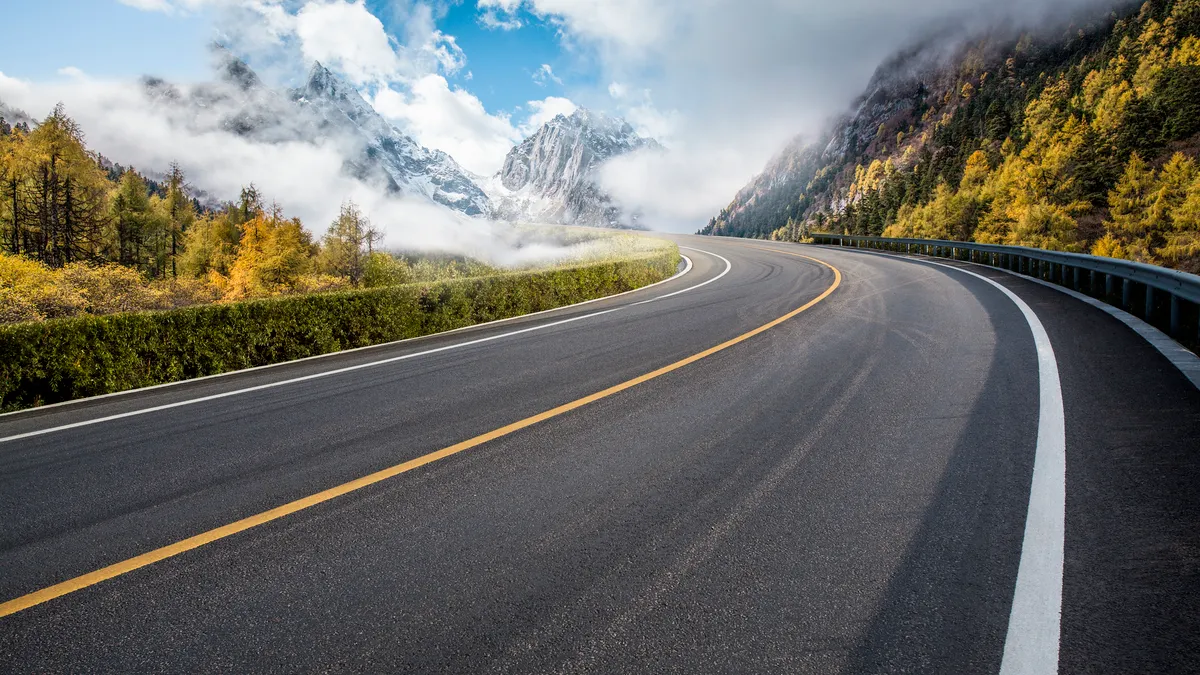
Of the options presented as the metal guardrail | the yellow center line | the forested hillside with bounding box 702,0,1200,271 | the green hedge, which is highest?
the forested hillside with bounding box 702,0,1200,271

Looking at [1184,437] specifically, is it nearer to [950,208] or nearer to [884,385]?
[884,385]

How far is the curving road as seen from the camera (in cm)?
227

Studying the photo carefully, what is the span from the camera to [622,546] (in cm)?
292

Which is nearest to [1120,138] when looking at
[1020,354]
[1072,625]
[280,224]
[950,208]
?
[950,208]

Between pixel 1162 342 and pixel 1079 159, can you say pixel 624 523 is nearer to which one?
pixel 1162 342

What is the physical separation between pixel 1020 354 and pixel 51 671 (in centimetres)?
823

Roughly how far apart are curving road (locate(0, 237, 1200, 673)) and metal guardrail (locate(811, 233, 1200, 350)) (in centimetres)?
145

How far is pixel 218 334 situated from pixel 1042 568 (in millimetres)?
9132

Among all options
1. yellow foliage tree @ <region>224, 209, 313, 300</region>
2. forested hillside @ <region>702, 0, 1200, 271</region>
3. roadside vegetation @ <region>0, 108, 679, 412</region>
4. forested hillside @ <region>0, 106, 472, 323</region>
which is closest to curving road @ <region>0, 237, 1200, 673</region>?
roadside vegetation @ <region>0, 108, 679, 412</region>

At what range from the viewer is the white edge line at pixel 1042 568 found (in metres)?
2.09


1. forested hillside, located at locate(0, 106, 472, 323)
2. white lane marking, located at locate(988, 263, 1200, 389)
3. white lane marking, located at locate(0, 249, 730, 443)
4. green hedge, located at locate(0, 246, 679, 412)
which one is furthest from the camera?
forested hillside, located at locate(0, 106, 472, 323)

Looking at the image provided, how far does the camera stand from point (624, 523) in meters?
3.14

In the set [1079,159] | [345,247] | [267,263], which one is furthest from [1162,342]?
[345,247]

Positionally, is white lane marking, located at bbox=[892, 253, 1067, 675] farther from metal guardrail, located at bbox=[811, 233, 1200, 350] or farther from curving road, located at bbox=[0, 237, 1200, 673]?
metal guardrail, located at bbox=[811, 233, 1200, 350]
